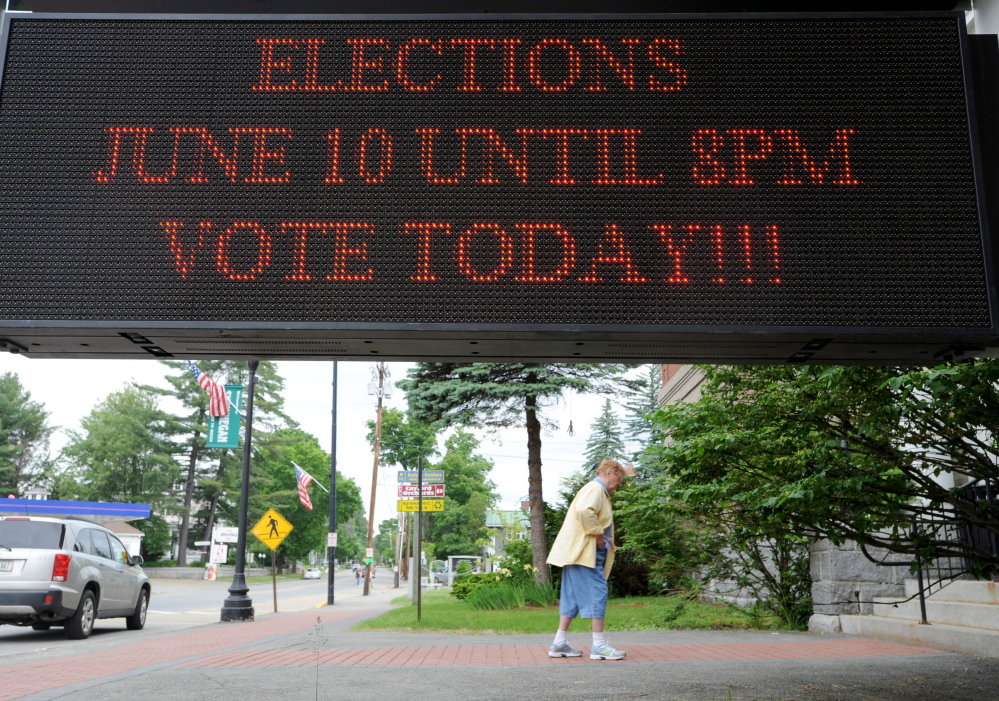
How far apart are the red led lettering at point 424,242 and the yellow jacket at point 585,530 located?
Answer: 3.37 metres

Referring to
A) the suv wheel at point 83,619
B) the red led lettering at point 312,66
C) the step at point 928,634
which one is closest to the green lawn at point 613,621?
the step at point 928,634

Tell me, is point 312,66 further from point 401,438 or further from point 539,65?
point 401,438

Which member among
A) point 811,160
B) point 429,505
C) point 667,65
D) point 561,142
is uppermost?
point 667,65

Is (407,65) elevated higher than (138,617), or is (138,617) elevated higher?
(407,65)

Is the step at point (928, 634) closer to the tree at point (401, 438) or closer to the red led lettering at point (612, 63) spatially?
the red led lettering at point (612, 63)

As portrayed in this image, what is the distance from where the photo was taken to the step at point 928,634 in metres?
7.27

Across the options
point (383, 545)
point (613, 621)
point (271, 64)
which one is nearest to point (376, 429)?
point (613, 621)

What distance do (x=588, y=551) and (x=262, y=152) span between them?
433 cm

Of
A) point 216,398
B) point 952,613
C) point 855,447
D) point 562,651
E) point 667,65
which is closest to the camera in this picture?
point 667,65

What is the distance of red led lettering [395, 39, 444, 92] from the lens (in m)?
4.54

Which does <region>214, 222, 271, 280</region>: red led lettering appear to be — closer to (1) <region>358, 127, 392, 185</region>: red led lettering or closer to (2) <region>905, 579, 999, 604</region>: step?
(1) <region>358, 127, 392, 185</region>: red led lettering

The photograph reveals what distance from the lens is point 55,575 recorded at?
1168 centimetres

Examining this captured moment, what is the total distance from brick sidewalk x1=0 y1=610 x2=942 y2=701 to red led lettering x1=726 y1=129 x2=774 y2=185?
4729mm

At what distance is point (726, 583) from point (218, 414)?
15.5 metres
